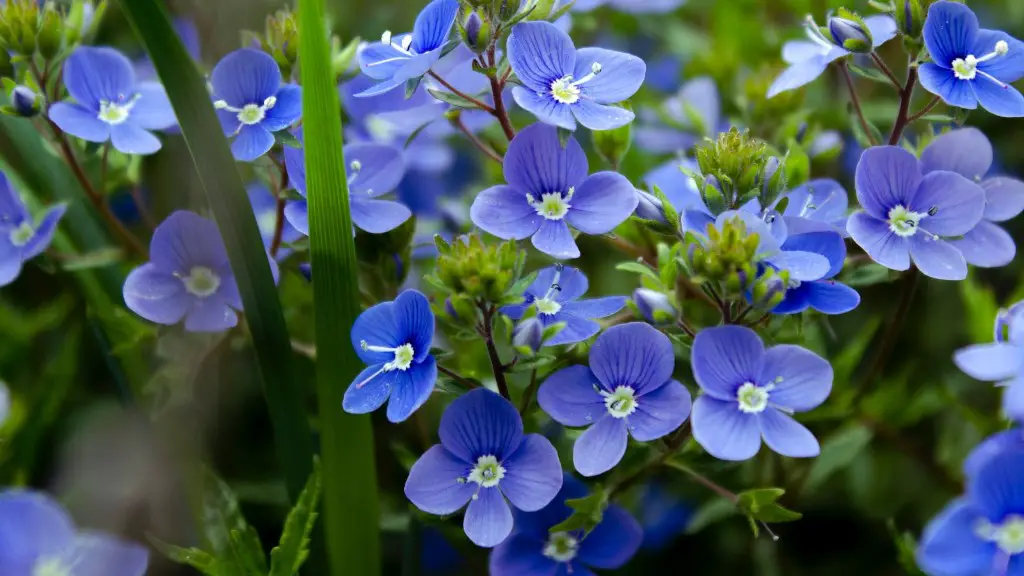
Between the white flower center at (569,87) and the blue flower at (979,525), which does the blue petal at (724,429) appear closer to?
the blue flower at (979,525)

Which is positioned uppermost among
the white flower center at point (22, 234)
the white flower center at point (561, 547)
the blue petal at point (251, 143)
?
the blue petal at point (251, 143)

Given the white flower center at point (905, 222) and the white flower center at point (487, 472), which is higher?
the white flower center at point (905, 222)

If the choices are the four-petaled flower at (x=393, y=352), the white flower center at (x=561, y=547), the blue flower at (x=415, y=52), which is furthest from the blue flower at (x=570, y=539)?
the blue flower at (x=415, y=52)

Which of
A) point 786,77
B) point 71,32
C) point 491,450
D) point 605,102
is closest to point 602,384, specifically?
point 491,450

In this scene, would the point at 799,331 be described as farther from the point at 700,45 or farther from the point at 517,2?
the point at 700,45

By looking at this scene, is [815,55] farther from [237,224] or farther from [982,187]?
[237,224]

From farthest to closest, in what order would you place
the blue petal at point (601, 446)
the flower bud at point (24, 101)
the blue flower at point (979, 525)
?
the flower bud at point (24, 101) → the blue petal at point (601, 446) → the blue flower at point (979, 525)

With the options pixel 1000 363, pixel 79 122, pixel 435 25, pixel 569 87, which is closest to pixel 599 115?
pixel 569 87
